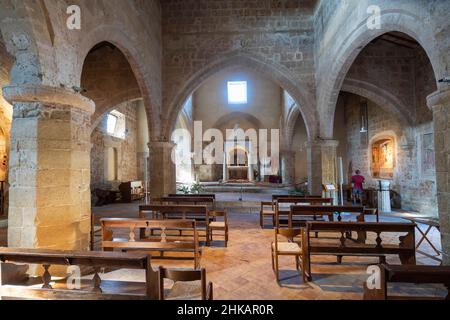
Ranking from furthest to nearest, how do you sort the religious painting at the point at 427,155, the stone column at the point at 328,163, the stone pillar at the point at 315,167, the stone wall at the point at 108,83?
the stone wall at the point at 108,83 → the stone pillar at the point at 315,167 → the stone column at the point at 328,163 → the religious painting at the point at 427,155

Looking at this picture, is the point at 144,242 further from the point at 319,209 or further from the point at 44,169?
the point at 319,209

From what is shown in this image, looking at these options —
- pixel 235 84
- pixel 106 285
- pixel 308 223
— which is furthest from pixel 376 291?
pixel 235 84

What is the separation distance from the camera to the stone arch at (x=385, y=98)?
816 cm

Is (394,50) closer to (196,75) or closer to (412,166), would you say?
(412,166)

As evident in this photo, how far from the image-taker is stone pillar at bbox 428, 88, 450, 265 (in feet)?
9.12

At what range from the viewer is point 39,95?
2.80 metres

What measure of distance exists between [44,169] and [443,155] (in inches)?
185

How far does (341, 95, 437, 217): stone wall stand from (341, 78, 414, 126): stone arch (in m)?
0.30

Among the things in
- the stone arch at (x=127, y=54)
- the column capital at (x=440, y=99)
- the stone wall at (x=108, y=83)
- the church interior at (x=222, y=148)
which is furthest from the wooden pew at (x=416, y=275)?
the stone wall at (x=108, y=83)

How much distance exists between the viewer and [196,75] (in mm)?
8000

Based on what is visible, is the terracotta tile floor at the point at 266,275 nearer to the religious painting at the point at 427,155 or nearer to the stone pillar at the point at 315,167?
the stone pillar at the point at 315,167

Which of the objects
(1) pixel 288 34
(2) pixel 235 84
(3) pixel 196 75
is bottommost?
(3) pixel 196 75

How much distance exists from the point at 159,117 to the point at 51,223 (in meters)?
5.40

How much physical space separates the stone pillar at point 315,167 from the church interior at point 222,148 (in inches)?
1.8
